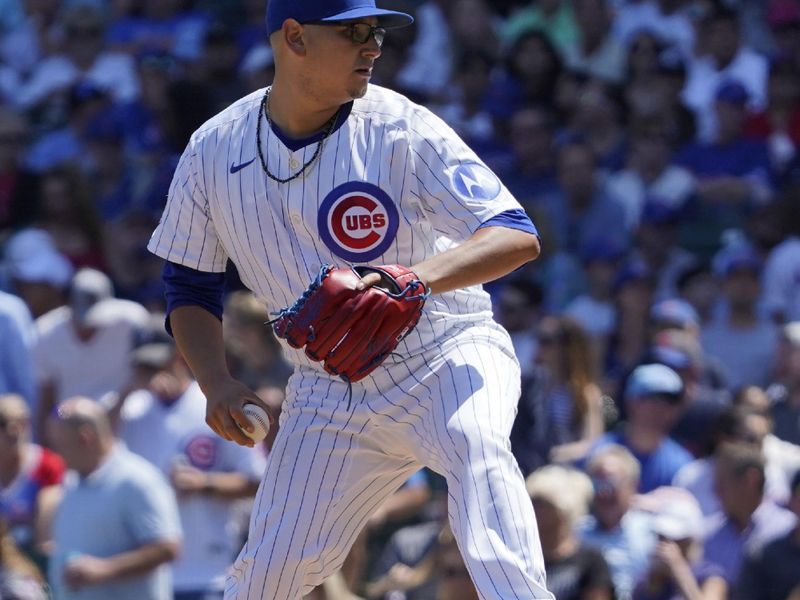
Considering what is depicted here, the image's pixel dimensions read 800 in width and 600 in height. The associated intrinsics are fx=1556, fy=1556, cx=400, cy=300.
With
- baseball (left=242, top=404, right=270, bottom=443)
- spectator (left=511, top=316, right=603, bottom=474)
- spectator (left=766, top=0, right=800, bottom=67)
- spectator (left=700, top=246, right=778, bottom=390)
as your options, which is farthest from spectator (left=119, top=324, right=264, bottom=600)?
spectator (left=766, top=0, right=800, bottom=67)

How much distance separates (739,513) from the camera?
Result: 620cm

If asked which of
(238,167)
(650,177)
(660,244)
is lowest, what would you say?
(660,244)

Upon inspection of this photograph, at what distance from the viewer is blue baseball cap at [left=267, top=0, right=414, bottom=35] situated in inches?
144

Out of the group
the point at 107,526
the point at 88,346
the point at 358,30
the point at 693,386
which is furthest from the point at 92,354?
the point at 358,30

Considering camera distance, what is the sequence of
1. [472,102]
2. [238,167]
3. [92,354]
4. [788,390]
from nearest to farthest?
[238,167]
[788,390]
[92,354]
[472,102]

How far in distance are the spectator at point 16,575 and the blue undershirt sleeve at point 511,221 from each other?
3144 millimetres

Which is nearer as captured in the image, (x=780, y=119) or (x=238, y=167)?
(x=238, y=167)

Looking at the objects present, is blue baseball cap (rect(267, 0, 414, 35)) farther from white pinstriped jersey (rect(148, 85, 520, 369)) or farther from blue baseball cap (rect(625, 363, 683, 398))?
blue baseball cap (rect(625, 363, 683, 398))

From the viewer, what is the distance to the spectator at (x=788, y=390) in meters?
7.07

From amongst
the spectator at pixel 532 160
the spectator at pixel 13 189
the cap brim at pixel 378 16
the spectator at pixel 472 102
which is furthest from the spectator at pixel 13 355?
A: the cap brim at pixel 378 16

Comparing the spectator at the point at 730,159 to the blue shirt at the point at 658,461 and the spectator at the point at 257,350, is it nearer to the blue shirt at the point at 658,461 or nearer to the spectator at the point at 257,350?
the blue shirt at the point at 658,461

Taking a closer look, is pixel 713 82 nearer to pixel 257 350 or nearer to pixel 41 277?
pixel 257 350

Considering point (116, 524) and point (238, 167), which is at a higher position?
point (238, 167)

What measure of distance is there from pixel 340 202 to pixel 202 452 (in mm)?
3196
